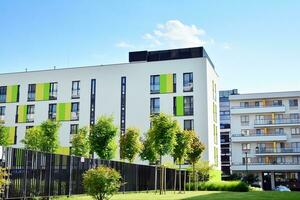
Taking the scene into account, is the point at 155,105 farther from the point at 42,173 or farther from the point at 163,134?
the point at 42,173

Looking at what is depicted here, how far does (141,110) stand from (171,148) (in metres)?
26.4

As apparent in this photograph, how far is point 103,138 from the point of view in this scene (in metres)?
36.6

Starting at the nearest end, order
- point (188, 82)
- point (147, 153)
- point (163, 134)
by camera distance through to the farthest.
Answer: point (163, 134)
point (147, 153)
point (188, 82)

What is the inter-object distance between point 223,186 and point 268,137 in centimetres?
3718

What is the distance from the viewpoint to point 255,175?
7619cm

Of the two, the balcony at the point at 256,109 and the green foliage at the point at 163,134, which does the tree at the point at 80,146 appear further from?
the balcony at the point at 256,109

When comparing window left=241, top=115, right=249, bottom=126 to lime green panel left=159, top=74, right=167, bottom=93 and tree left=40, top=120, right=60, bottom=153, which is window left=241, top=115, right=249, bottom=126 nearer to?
lime green panel left=159, top=74, right=167, bottom=93

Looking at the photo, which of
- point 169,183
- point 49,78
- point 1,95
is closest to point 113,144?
point 169,183

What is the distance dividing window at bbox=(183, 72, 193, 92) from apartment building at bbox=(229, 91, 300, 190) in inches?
936

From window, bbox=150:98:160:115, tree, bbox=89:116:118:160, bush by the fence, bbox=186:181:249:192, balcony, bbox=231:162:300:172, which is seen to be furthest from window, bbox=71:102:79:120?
balcony, bbox=231:162:300:172

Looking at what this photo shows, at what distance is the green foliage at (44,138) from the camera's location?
4275 cm

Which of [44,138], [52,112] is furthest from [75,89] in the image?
[44,138]

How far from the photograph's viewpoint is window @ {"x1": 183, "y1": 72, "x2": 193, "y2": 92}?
56.2 m

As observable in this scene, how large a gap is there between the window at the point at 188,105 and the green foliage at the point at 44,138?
17919mm
